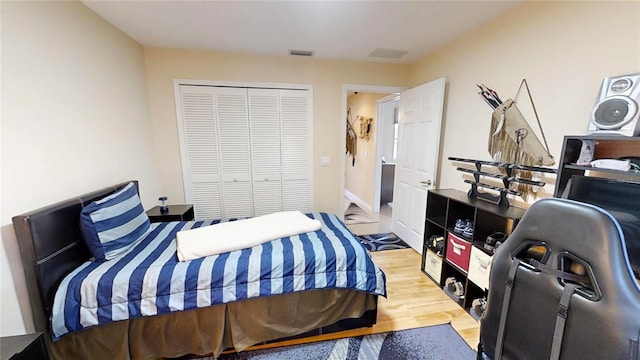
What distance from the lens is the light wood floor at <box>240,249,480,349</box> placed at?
1.91 m

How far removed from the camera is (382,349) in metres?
1.75

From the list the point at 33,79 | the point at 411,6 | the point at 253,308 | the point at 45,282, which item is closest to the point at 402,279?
the point at 253,308

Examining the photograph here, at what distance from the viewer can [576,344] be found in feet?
2.68

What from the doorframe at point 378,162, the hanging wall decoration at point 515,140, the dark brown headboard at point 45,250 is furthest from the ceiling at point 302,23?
the dark brown headboard at point 45,250

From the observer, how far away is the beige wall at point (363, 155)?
4.80 meters

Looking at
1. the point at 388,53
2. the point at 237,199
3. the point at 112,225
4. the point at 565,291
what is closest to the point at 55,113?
the point at 112,225

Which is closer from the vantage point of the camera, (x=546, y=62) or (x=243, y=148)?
(x=546, y=62)

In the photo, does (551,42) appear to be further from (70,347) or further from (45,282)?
(70,347)

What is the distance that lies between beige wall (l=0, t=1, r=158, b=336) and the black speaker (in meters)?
3.25

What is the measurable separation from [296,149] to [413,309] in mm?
2324

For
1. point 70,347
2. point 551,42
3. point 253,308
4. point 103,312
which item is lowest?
point 70,347

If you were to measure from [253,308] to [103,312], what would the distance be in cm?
83

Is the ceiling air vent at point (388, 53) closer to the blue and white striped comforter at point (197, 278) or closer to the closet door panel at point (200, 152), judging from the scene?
the closet door panel at point (200, 152)

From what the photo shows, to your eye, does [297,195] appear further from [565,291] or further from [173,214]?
[565,291]
